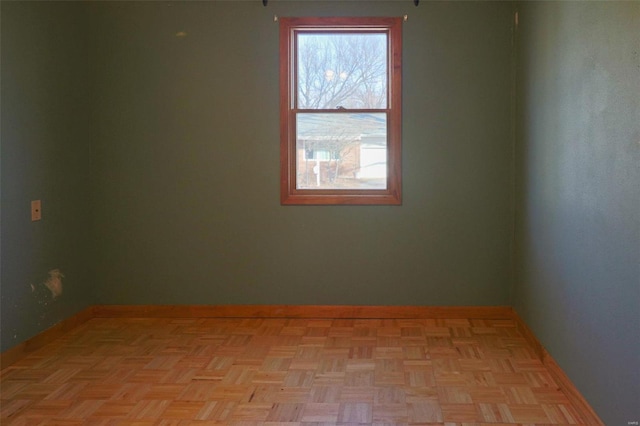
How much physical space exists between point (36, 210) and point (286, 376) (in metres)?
1.81

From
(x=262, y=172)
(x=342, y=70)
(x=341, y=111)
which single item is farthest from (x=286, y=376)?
(x=342, y=70)

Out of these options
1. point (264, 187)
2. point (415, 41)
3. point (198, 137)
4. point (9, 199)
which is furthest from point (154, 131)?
point (415, 41)

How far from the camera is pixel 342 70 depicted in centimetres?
460

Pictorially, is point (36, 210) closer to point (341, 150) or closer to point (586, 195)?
point (341, 150)

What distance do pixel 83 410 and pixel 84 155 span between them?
210 cm

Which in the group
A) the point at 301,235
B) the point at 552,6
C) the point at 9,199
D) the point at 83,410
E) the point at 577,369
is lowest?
the point at 83,410

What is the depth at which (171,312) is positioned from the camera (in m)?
4.70

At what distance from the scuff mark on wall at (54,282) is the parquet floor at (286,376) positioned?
11.6 inches

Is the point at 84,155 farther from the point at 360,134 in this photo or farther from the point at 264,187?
the point at 360,134

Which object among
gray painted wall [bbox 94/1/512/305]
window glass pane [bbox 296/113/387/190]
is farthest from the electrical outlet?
window glass pane [bbox 296/113/387/190]

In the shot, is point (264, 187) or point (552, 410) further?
point (264, 187)

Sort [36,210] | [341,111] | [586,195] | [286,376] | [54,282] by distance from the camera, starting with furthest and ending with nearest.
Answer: [341,111] → [54,282] → [36,210] → [286,376] → [586,195]

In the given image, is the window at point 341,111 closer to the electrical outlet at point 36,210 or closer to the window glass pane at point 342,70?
the window glass pane at point 342,70

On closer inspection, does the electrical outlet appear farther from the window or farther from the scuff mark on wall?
the window
